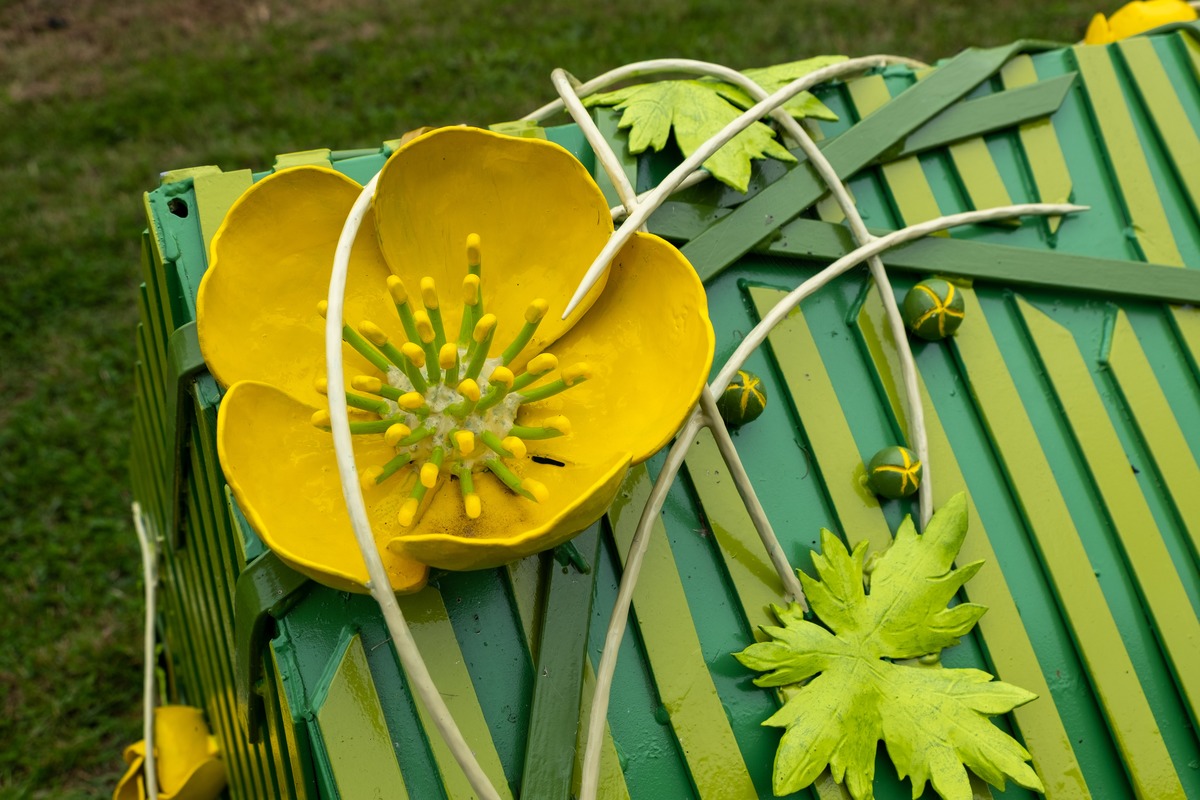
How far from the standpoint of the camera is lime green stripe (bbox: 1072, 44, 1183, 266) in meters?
1.50

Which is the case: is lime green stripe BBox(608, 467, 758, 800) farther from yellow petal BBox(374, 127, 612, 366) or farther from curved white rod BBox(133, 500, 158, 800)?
curved white rod BBox(133, 500, 158, 800)

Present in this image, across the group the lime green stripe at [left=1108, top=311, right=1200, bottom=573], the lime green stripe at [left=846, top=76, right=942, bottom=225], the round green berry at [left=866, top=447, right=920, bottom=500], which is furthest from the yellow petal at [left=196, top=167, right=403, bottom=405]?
the lime green stripe at [left=1108, top=311, right=1200, bottom=573]

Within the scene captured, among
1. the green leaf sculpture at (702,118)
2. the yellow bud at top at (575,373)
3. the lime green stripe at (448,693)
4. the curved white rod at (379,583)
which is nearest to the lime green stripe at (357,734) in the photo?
the lime green stripe at (448,693)

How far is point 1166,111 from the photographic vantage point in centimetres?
158

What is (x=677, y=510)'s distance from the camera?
4.01 ft

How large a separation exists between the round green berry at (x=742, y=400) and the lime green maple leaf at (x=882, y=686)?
0.59 ft

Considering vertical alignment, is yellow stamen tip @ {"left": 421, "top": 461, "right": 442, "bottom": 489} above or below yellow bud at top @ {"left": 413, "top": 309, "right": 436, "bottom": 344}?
below

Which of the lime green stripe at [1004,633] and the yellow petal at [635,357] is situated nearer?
the yellow petal at [635,357]

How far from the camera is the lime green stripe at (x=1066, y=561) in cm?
128

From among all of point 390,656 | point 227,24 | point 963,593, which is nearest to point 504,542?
point 390,656

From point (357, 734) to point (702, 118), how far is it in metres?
0.91

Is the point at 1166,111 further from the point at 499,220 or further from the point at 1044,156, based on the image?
the point at 499,220

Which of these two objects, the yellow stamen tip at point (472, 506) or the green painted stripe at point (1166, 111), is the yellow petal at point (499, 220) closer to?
the yellow stamen tip at point (472, 506)

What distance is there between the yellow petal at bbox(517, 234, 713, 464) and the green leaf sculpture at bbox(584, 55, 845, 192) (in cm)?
30
